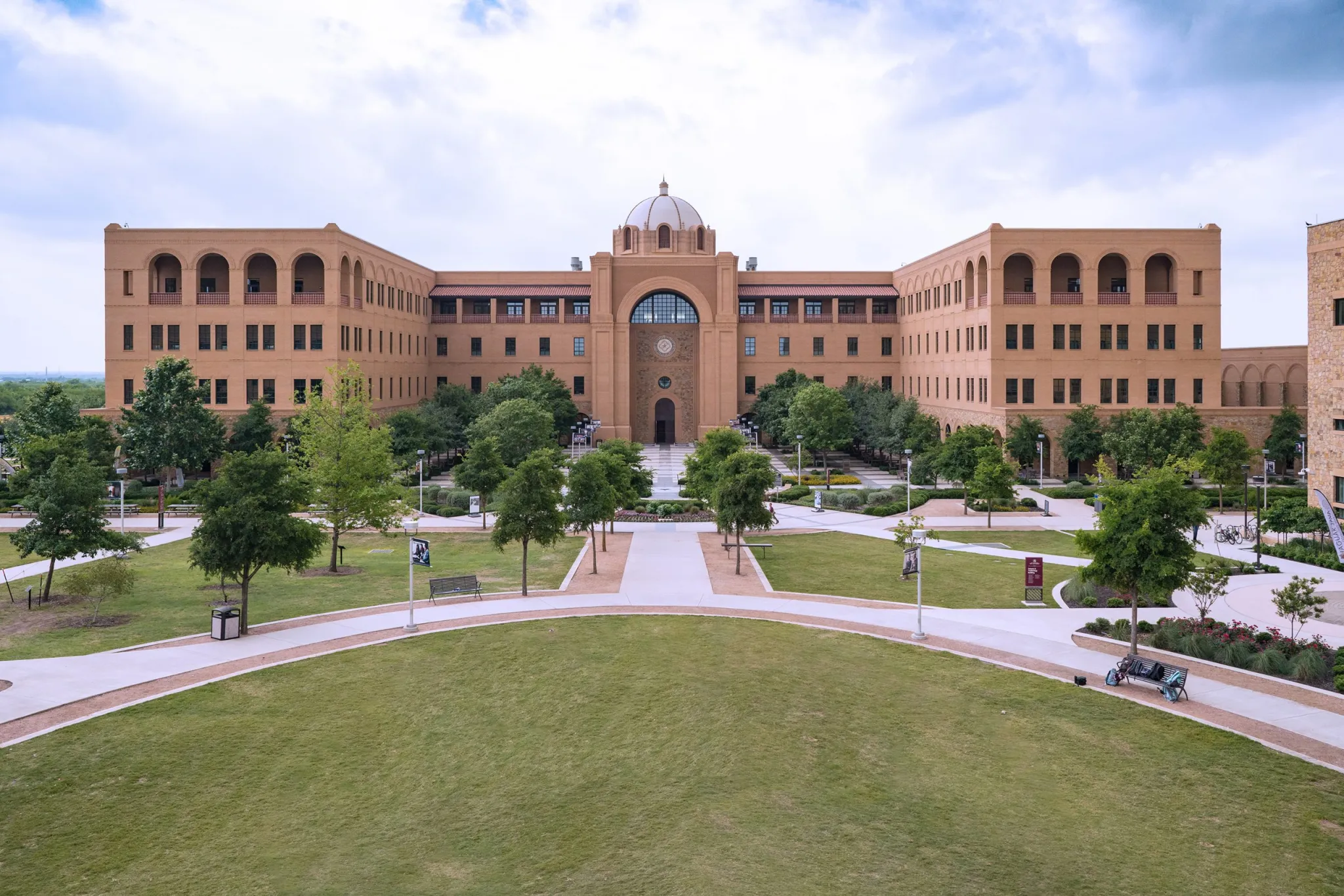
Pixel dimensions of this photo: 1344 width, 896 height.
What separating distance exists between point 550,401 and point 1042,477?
31242 mm

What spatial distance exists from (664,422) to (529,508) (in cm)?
5345

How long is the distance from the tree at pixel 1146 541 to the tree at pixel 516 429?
33.6 metres

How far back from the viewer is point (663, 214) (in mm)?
82688

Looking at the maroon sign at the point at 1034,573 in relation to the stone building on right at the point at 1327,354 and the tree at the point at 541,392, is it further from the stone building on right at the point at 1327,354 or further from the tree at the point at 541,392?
the tree at the point at 541,392

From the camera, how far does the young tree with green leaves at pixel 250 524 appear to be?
78.2ft

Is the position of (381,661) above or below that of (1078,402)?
below

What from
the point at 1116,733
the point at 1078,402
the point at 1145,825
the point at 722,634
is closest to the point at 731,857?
the point at 1145,825

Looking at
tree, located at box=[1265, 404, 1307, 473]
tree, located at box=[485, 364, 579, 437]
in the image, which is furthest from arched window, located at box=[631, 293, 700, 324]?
tree, located at box=[1265, 404, 1307, 473]

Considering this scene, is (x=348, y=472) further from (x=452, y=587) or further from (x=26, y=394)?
(x=26, y=394)

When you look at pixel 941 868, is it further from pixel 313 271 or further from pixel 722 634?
pixel 313 271

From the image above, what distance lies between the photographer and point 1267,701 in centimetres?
1925

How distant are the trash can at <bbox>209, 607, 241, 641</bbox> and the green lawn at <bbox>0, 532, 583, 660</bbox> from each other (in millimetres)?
1213

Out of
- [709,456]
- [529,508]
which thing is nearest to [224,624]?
[529,508]

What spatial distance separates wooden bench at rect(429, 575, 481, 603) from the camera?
27406mm
